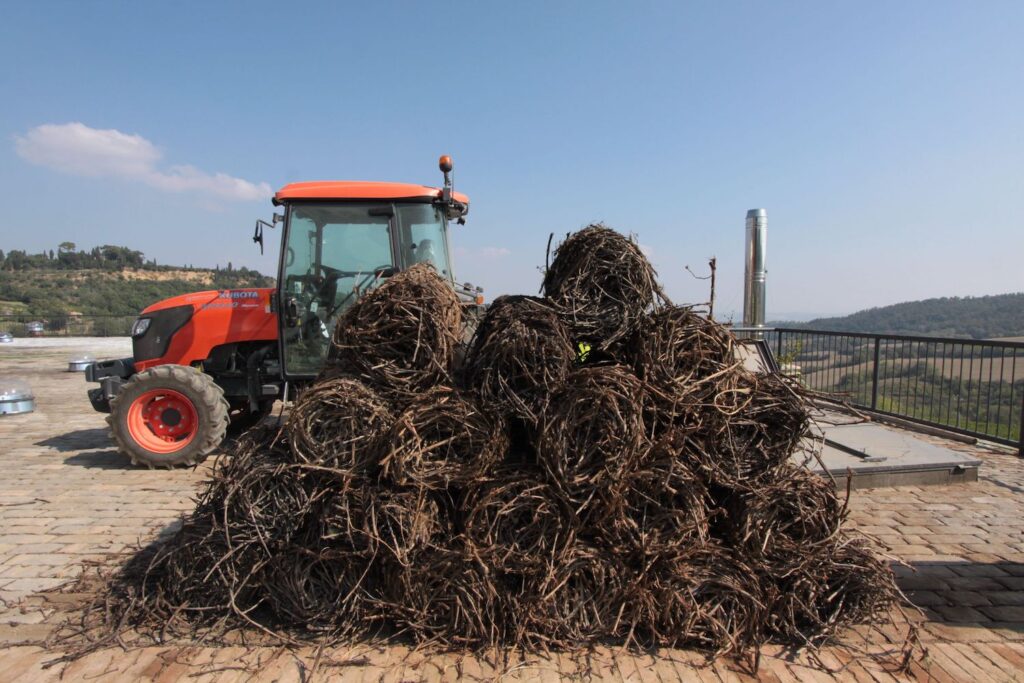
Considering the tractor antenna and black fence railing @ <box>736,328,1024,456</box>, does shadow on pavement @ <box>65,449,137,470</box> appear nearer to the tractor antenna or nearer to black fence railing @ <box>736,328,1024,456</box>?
the tractor antenna

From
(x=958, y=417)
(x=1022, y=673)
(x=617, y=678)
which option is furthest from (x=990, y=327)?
(x=617, y=678)

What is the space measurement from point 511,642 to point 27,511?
15.2 feet

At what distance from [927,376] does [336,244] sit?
27.0 ft

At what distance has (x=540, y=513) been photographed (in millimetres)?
2711

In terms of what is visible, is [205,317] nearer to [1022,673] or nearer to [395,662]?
[395,662]

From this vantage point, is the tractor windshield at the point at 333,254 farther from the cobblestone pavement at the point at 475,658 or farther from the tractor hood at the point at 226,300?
the cobblestone pavement at the point at 475,658

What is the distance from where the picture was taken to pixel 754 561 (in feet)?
9.12

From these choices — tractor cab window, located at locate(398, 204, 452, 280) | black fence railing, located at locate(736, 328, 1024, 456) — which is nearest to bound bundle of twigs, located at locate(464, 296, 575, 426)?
tractor cab window, located at locate(398, 204, 452, 280)

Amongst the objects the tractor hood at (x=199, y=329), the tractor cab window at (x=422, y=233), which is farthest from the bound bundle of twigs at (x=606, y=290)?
the tractor hood at (x=199, y=329)

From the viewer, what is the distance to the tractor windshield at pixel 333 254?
19.3ft

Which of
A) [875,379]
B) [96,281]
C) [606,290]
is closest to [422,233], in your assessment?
[606,290]

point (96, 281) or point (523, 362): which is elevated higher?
point (96, 281)

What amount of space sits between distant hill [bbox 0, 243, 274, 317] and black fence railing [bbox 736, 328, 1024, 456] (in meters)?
33.6

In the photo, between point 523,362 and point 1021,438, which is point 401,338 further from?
point 1021,438
